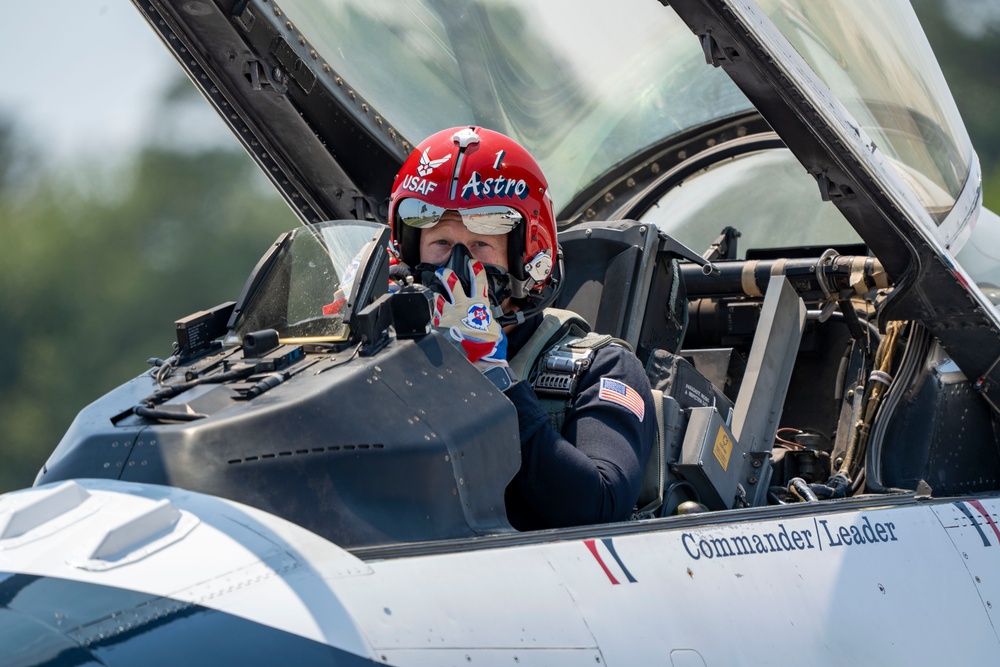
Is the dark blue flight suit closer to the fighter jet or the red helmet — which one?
the fighter jet

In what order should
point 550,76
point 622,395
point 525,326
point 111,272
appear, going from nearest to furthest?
point 622,395 → point 525,326 → point 550,76 → point 111,272

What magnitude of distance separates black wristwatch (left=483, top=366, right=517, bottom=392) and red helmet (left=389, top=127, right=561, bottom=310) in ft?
1.52

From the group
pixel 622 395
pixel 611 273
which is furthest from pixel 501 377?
pixel 611 273

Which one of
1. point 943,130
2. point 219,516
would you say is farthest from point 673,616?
point 943,130

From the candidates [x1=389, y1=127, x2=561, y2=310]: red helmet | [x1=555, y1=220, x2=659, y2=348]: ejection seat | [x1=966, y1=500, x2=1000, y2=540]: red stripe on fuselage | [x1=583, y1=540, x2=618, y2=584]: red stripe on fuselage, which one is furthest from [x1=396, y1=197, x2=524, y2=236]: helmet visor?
[x1=966, y1=500, x2=1000, y2=540]: red stripe on fuselage

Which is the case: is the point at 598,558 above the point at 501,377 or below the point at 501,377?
below

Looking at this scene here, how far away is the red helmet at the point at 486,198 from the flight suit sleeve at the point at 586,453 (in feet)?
1.28

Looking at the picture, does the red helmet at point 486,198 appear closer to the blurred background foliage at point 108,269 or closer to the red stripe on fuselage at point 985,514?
the red stripe on fuselage at point 985,514

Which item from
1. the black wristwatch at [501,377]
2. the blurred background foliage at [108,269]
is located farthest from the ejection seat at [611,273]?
the blurred background foliage at [108,269]

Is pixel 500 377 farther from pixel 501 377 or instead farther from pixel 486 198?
pixel 486 198

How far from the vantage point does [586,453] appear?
262 cm

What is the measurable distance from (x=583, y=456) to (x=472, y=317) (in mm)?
432

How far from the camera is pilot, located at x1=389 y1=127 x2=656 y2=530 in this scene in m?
2.52

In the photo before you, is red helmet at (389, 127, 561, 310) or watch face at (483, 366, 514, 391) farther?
red helmet at (389, 127, 561, 310)
